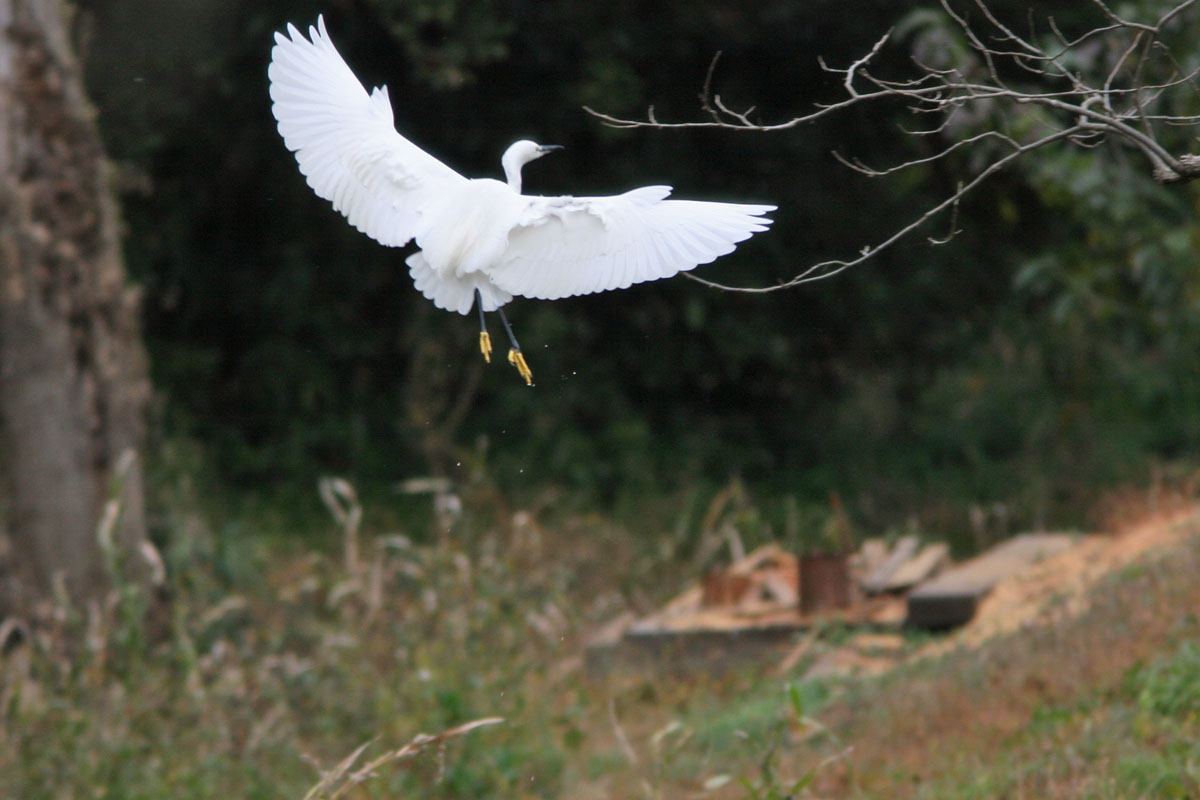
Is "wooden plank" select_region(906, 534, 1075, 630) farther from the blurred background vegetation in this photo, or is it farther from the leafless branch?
the blurred background vegetation

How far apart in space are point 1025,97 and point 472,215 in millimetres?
958

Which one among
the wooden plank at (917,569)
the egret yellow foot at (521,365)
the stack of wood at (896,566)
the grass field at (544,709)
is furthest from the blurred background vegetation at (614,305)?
the egret yellow foot at (521,365)

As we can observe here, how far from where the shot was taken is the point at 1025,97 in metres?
2.30

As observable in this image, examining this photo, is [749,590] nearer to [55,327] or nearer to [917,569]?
[917,569]

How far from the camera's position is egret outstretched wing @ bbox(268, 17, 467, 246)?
2127 millimetres

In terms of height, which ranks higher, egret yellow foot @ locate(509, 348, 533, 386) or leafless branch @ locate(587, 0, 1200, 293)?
leafless branch @ locate(587, 0, 1200, 293)

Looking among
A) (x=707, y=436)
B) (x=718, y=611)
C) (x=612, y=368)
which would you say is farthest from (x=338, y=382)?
(x=718, y=611)

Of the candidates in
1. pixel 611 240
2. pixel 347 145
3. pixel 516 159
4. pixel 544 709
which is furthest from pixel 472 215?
pixel 544 709

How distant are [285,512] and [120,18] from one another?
11.4 ft

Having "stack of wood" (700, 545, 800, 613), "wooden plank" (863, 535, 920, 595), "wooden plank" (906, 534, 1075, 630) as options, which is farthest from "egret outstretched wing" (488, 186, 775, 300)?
"wooden plank" (863, 535, 920, 595)

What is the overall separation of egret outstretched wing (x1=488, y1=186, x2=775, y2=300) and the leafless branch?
4.0 inches

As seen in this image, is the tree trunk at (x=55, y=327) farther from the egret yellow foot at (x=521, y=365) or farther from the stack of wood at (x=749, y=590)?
the egret yellow foot at (x=521, y=365)

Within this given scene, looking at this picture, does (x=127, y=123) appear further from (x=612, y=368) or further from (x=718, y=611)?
(x=718, y=611)

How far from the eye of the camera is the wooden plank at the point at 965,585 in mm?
6531
